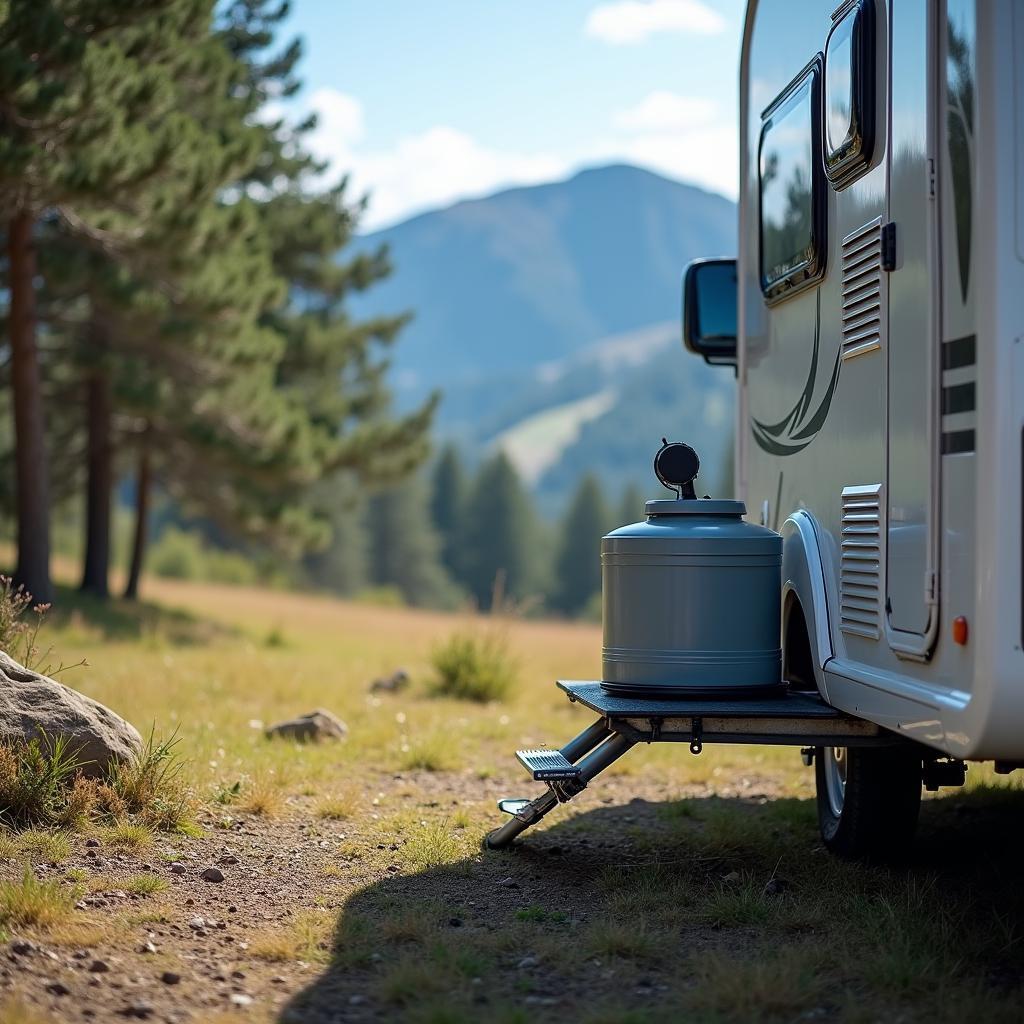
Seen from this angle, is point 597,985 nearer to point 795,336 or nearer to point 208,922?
point 208,922

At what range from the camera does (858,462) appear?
4.49 meters

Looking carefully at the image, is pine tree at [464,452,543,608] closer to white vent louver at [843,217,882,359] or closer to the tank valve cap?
the tank valve cap

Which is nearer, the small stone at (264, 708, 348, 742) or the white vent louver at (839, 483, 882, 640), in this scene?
the white vent louver at (839, 483, 882, 640)

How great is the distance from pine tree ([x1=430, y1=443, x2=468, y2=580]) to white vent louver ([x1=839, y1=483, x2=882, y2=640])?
68147 mm

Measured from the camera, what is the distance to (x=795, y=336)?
5.38 meters

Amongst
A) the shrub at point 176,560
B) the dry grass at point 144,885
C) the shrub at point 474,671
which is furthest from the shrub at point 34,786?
the shrub at point 176,560

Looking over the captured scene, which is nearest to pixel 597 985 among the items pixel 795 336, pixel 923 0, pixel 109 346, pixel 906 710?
pixel 906 710

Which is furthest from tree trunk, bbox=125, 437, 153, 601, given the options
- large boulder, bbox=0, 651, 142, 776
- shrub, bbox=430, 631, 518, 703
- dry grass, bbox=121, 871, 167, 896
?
dry grass, bbox=121, 871, 167, 896

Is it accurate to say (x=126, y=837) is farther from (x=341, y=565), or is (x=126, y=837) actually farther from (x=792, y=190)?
(x=341, y=565)

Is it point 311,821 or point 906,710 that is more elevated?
point 906,710

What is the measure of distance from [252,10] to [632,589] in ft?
58.4

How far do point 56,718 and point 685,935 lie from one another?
285 cm

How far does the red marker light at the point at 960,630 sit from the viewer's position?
3.47 metres

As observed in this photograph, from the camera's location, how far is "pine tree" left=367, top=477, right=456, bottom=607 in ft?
221
